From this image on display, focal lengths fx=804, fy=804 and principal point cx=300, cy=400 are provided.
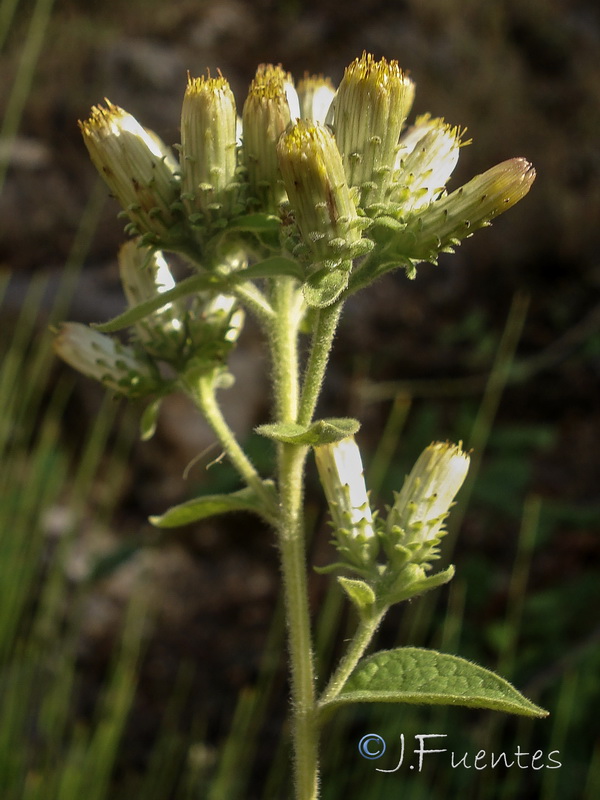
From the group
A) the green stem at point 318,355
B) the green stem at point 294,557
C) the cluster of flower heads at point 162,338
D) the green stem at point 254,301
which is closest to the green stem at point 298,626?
the green stem at point 294,557

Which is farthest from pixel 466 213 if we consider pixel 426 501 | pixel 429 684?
pixel 429 684

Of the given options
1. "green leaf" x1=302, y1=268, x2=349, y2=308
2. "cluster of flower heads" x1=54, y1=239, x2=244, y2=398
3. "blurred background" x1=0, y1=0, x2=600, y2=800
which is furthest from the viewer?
"blurred background" x1=0, y1=0, x2=600, y2=800

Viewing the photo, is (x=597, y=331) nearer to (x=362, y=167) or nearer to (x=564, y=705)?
(x=564, y=705)

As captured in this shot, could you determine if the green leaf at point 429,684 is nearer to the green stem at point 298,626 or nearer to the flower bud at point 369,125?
the green stem at point 298,626

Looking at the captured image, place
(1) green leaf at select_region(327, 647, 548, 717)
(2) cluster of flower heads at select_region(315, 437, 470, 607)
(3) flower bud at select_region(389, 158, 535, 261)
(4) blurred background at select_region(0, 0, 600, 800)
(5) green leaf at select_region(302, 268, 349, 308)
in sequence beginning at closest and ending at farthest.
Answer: (1) green leaf at select_region(327, 647, 548, 717) → (5) green leaf at select_region(302, 268, 349, 308) → (3) flower bud at select_region(389, 158, 535, 261) → (2) cluster of flower heads at select_region(315, 437, 470, 607) → (4) blurred background at select_region(0, 0, 600, 800)

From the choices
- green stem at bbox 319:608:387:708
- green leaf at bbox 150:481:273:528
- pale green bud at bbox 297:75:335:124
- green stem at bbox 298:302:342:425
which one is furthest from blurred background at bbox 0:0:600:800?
pale green bud at bbox 297:75:335:124

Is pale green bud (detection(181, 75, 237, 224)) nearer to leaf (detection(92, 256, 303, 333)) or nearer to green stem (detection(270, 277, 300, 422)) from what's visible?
leaf (detection(92, 256, 303, 333))

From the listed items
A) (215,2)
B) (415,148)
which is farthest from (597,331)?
(215,2)
